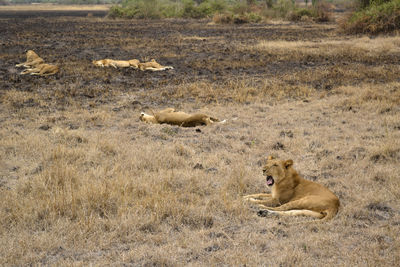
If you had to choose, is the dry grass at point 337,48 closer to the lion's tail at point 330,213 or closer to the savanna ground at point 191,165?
the savanna ground at point 191,165

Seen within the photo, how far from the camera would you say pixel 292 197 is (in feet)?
16.4

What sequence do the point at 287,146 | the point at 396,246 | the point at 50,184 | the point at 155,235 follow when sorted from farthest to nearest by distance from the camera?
the point at 287,146 < the point at 50,184 < the point at 155,235 < the point at 396,246

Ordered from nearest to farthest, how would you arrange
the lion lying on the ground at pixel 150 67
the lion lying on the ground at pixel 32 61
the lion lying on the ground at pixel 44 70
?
1. the lion lying on the ground at pixel 44 70
2. the lion lying on the ground at pixel 32 61
3. the lion lying on the ground at pixel 150 67

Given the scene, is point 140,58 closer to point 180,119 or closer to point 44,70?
point 44,70

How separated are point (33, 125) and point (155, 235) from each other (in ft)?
17.5

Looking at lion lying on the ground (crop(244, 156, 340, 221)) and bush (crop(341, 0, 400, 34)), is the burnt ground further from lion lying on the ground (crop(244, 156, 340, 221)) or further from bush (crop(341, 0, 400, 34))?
lion lying on the ground (crop(244, 156, 340, 221))

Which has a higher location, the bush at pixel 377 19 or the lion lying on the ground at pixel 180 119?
the bush at pixel 377 19

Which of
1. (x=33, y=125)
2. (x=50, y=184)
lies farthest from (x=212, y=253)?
(x=33, y=125)

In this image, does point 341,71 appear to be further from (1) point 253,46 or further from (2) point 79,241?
(2) point 79,241

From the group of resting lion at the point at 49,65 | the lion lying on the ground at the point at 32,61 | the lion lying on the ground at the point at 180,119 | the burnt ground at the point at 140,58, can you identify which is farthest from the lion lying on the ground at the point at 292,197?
the lion lying on the ground at the point at 32,61

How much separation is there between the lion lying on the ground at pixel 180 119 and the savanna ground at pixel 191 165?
244 mm

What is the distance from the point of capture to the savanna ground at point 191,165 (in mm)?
4176

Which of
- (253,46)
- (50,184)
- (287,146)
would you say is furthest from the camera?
(253,46)

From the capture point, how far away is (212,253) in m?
4.09
